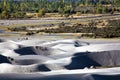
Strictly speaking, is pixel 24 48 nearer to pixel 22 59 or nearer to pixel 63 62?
pixel 22 59

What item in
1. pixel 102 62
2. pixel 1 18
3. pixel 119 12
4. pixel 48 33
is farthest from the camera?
pixel 119 12

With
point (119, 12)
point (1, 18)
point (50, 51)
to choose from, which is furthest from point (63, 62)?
point (119, 12)

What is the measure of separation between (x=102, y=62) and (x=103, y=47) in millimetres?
3106

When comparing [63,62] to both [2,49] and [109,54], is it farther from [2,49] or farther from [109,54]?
→ [2,49]

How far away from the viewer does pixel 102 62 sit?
23.2m

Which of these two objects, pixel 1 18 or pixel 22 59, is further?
pixel 1 18

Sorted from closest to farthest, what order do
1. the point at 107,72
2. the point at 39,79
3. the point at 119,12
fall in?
the point at 39,79 < the point at 107,72 < the point at 119,12

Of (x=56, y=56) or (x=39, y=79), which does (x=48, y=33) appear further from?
(x=39, y=79)

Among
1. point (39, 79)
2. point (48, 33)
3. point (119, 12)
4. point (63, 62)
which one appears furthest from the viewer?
point (119, 12)

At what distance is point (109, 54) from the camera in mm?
23344

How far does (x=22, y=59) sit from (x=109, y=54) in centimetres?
594

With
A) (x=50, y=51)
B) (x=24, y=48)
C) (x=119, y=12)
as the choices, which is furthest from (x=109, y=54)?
(x=119, y=12)

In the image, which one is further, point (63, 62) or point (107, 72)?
point (63, 62)

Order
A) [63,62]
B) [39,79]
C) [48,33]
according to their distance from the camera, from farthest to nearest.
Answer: [48,33], [63,62], [39,79]
